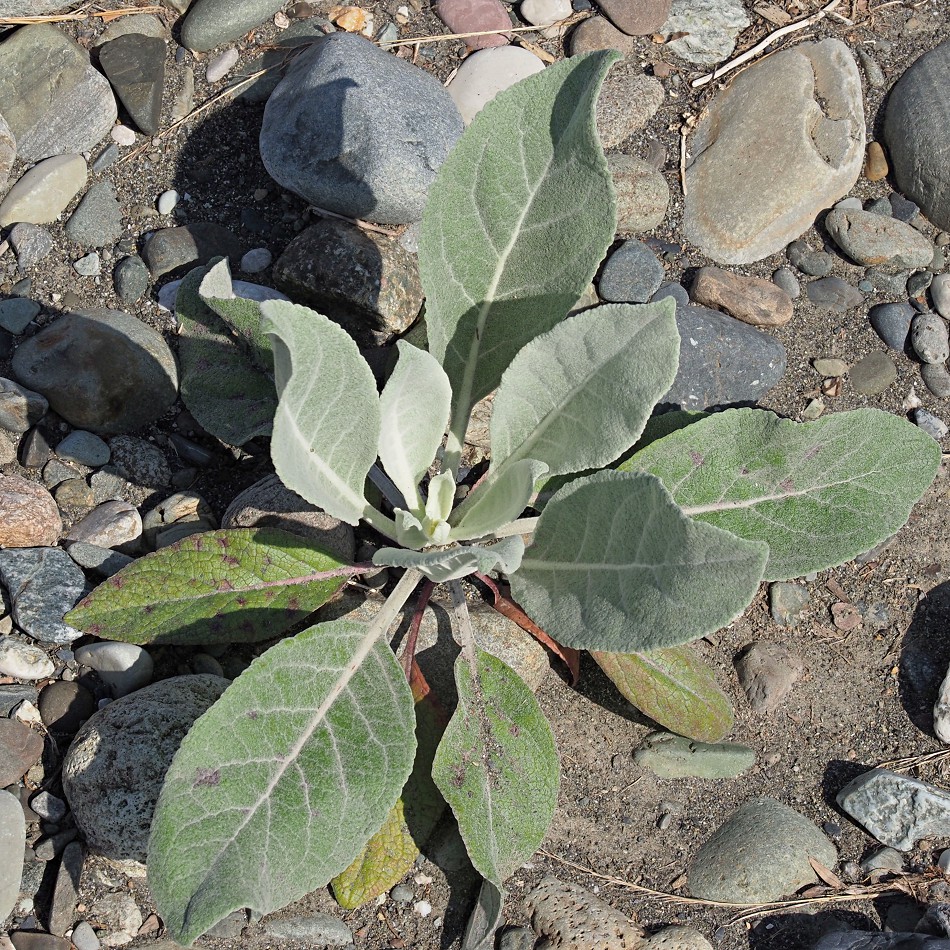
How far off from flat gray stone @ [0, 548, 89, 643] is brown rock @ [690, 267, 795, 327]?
5.43ft

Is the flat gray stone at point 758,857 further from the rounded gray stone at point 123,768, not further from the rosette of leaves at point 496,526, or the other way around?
the rounded gray stone at point 123,768

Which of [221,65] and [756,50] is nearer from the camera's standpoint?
[221,65]

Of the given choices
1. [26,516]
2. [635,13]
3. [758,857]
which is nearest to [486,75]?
[635,13]

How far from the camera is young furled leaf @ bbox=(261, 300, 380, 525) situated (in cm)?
143

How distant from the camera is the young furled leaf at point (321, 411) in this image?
1.43 metres

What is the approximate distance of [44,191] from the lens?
255 cm

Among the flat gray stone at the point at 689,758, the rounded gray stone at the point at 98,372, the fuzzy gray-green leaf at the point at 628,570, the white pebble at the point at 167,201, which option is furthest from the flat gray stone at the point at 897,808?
the white pebble at the point at 167,201

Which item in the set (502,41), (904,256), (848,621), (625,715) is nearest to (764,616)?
(848,621)

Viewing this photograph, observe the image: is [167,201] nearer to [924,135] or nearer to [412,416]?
[412,416]

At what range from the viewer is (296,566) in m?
2.01

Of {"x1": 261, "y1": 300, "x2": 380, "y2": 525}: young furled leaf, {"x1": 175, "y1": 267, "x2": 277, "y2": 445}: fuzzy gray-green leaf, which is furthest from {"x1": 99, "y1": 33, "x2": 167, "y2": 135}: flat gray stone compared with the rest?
{"x1": 261, "y1": 300, "x2": 380, "y2": 525}: young furled leaf

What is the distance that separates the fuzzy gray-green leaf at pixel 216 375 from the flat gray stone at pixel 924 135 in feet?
6.12

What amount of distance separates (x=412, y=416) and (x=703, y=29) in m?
1.72

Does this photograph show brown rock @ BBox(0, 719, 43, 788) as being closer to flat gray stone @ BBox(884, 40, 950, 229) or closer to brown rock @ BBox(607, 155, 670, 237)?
brown rock @ BBox(607, 155, 670, 237)
